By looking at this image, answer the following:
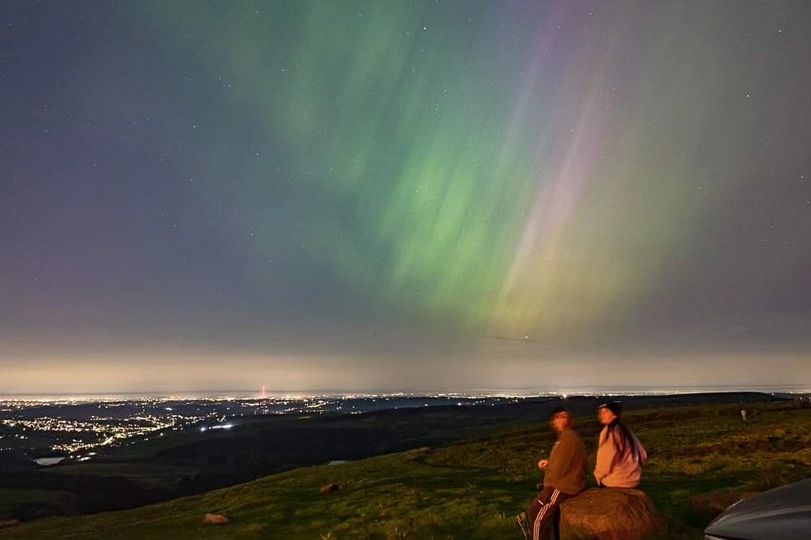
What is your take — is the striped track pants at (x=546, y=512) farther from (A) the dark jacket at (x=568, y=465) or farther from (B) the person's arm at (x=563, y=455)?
(B) the person's arm at (x=563, y=455)

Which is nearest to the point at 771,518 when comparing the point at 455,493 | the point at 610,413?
the point at 610,413

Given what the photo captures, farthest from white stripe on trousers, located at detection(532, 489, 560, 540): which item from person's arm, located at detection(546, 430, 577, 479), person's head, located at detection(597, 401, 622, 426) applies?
person's head, located at detection(597, 401, 622, 426)

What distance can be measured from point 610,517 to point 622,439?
6.10 feet

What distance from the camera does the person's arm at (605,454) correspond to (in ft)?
41.4

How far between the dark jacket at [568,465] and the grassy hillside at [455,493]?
2735 mm

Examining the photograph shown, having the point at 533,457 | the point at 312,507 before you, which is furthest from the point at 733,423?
the point at 312,507

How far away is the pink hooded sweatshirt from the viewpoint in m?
12.8

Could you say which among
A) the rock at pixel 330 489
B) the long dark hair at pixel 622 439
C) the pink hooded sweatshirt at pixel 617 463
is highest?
the long dark hair at pixel 622 439

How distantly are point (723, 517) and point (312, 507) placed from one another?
25.7 m

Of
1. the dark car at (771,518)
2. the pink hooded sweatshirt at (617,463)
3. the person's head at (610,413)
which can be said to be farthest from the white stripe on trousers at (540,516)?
the dark car at (771,518)

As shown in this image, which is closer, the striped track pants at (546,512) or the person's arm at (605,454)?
the striped track pants at (546,512)

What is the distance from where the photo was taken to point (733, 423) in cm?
4881

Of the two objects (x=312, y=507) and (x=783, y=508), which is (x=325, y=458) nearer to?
(x=312, y=507)

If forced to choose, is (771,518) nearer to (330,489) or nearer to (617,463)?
(617,463)
